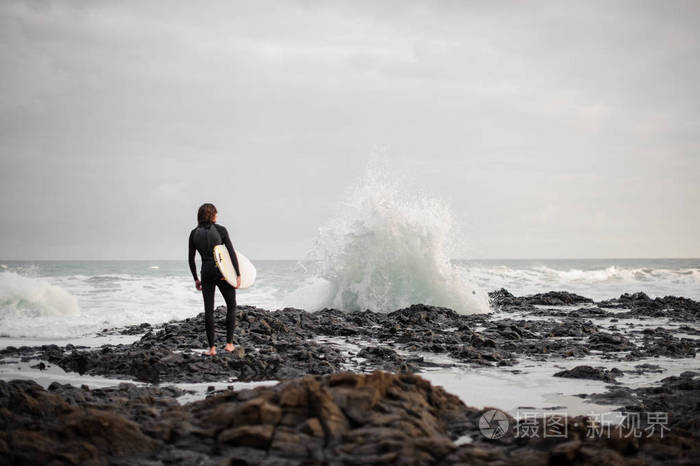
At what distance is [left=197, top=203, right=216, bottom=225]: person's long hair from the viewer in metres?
8.05

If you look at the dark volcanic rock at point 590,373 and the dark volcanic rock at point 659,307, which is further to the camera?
the dark volcanic rock at point 659,307

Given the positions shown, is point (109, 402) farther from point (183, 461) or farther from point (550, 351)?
point (550, 351)

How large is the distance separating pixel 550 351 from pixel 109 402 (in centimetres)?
663

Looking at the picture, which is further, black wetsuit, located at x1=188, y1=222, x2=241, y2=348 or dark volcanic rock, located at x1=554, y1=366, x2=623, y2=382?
black wetsuit, located at x1=188, y1=222, x2=241, y2=348

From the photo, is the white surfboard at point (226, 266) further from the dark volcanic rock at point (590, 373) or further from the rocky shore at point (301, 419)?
the dark volcanic rock at point (590, 373)

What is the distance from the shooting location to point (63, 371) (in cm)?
751

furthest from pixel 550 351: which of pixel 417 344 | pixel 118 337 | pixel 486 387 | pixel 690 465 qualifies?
pixel 118 337

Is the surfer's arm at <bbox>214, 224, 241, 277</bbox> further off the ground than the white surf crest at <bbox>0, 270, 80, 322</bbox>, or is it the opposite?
the surfer's arm at <bbox>214, 224, 241, 277</bbox>

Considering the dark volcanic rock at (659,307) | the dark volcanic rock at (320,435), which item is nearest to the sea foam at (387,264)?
the dark volcanic rock at (659,307)

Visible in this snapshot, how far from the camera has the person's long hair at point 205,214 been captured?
26.4 ft

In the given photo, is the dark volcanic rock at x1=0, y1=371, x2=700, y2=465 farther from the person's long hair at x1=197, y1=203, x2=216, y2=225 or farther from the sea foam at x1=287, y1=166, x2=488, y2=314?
the sea foam at x1=287, y1=166, x2=488, y2=314

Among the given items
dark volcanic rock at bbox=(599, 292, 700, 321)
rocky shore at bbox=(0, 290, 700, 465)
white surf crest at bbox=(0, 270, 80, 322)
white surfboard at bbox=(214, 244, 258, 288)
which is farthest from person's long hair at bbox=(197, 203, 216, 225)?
dark volcanic rock at bbox=(599, 292, 700, 321)

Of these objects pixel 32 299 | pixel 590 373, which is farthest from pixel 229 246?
pixel 32 299

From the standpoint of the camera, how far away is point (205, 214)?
8062 mm
